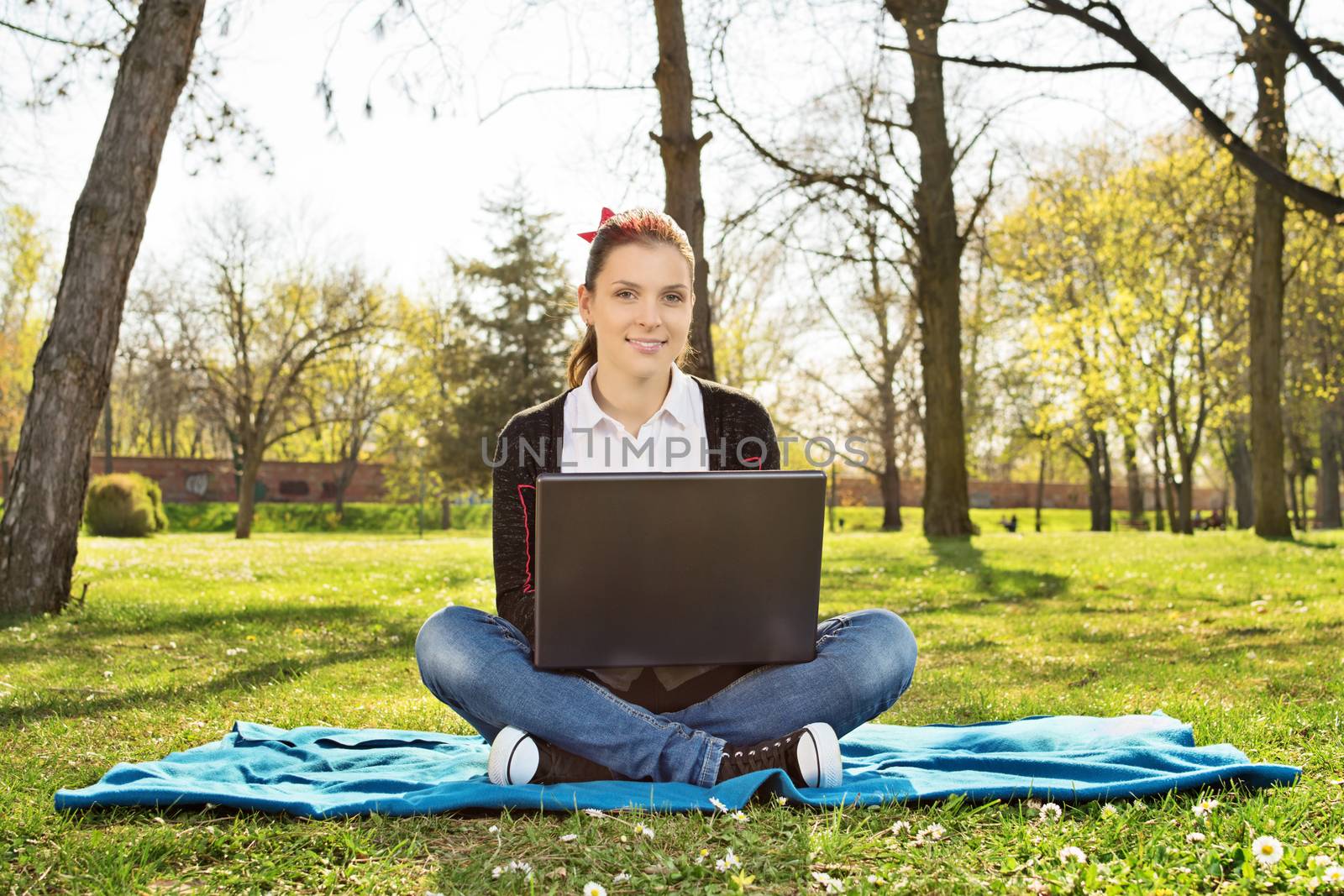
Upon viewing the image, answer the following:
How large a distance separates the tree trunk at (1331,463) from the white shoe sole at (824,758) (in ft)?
92.0

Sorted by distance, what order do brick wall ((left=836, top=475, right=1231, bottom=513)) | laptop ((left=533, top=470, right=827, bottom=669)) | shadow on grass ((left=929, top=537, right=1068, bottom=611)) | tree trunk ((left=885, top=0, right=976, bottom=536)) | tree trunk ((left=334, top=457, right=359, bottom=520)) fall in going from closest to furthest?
laptop ((left=533, top=470, right=827, bottom=669)) < shadow on grass ((left=929, top=537, right=1068, bottom=611)) < tree trunk ((left=885, top=0, right=976, bottom=536)) < tree trunk ((left=334, top=457, right=359, bottom=520)) < brick wall ((left=836, top=475, right=1231, bottom=513))

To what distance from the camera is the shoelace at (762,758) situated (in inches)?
110

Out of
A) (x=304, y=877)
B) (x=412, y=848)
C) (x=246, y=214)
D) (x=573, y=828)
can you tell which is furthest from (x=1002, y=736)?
(x=246, y=214)

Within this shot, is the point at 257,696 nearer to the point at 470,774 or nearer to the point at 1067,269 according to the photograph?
the point at 470,774

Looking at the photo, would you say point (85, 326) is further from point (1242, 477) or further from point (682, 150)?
point (1242, 477)

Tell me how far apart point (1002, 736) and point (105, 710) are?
341 centimetres

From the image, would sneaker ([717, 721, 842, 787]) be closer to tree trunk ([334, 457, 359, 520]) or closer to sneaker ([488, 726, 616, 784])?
sneaker ([488, 726, 616, 784])

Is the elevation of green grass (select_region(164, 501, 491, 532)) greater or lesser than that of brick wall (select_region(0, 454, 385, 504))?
lesser

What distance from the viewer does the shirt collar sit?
330cm

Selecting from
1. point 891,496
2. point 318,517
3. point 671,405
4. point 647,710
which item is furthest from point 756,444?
point 318,517

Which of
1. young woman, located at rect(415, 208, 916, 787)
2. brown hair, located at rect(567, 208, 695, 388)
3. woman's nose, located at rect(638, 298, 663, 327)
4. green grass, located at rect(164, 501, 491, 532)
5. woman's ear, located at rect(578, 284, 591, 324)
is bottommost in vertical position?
green grass, located at rect(164, 501, 491, 532)

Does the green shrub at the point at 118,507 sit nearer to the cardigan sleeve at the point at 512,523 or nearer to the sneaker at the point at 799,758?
the cardigan sleeve at the point at 512,523

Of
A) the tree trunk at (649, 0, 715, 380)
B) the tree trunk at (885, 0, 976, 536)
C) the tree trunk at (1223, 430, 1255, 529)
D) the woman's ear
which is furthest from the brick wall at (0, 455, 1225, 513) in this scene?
the woman's ear

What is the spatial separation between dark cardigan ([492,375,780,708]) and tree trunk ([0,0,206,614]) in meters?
4.64
